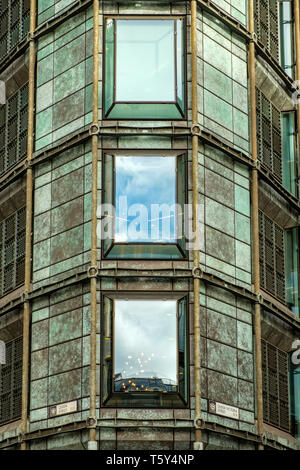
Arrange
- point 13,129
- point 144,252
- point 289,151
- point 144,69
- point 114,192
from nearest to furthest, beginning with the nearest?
point 144,252 → point 114,192 → point 144,69 → point 13,129 → point 289,151

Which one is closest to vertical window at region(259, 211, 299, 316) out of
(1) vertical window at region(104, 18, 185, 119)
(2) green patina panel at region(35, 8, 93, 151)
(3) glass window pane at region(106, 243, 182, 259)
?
(3) glass window pane at region(106, 243, 182, 259)

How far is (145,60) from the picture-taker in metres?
51.2

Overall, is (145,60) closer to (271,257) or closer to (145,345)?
(271,257)

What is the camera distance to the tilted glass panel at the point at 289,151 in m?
58.1

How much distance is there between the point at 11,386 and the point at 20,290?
3.90 metres

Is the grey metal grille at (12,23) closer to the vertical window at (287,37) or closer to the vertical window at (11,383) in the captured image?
the vertical window at (287,37)

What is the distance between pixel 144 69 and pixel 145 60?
0.37 meters

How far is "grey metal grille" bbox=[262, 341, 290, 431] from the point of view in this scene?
52094 millimetres

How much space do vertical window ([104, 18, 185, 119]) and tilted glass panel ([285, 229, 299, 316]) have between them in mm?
10054

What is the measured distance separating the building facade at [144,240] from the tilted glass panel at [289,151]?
192cm

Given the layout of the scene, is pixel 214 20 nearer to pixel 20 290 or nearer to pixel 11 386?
pixel 20 290
